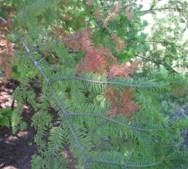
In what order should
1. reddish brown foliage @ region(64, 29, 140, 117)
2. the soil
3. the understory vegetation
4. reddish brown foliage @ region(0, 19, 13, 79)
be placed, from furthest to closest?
the soil → reddish brown foliage @ region(0, 19, 13, 79) → reddish brown foliage @ region(64, 29, 140, 117) → the understory vegetation

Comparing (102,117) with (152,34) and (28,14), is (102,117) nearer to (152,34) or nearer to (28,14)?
(28,14)

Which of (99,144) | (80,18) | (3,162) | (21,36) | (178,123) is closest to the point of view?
(178,123)

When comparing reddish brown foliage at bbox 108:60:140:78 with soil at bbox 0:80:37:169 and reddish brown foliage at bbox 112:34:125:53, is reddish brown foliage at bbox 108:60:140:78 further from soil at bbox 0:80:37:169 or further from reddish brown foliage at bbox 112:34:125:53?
soil at bbox 0:80:37:169

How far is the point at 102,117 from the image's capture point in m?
1.48

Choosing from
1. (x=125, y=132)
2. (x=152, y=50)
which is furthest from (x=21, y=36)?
(x=152, y=50)

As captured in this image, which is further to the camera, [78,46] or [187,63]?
[187,63]

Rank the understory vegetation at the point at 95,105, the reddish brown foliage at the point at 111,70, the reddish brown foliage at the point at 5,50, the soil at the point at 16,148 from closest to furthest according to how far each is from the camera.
→ the understory vegetation at the point at 95,105 < the reddish brown foliage at the point at 111,70 < the reddish brown foliage at the point at 5,50 < the soil at the point at 16,148

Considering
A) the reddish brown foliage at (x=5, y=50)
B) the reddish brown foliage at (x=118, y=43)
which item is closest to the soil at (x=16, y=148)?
the reddish brown foliage at (x=5, y=50)

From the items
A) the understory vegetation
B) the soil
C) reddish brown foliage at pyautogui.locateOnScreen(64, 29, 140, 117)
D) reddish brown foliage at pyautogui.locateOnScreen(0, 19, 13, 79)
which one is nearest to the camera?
the understory vegetation

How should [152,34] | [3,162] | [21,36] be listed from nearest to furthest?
1. [21,36]
2. [3,162]
3. [152,34]

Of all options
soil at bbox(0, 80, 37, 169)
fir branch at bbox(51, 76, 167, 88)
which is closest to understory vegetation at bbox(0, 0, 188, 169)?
fir branch at bbox(51, 76, 167, 88)

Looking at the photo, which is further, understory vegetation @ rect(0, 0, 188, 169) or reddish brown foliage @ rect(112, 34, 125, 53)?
reddish brown foliage @ rect(112, 34, 125, 53)

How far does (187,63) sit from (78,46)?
281 cm

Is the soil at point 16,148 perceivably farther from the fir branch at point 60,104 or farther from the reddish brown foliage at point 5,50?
the fir branch at point 60,104
